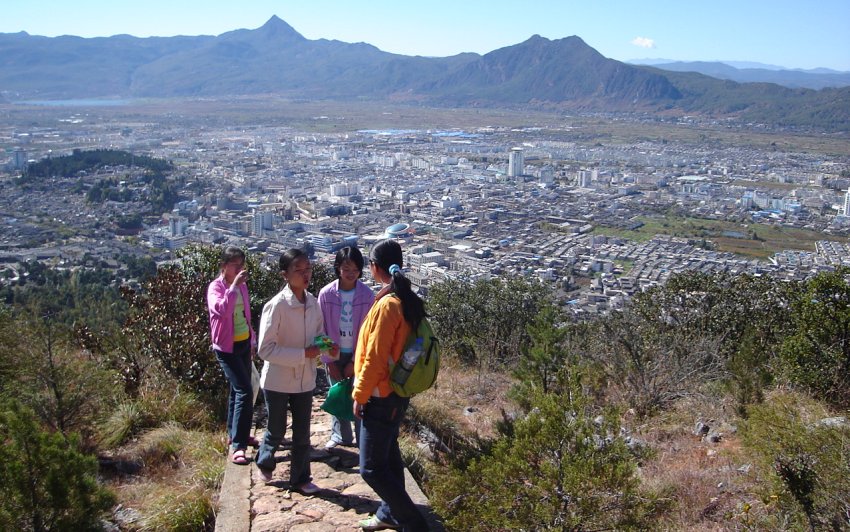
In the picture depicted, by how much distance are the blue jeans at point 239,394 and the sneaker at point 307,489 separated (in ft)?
1.37

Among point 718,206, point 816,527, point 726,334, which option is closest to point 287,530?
point 816,527

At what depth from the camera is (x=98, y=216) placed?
2402 cm

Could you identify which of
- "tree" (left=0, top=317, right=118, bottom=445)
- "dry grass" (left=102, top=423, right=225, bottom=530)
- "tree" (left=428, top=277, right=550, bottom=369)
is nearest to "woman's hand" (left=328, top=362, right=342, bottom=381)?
"dry grass" (left=102, top=423, right=225, bottom=530)

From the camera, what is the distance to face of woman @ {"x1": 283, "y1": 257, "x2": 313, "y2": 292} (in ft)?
9.68

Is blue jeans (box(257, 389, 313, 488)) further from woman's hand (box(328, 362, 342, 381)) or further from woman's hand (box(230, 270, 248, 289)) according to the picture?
woman's hand (box(230, 270, 248, 289))

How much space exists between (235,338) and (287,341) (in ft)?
1.76

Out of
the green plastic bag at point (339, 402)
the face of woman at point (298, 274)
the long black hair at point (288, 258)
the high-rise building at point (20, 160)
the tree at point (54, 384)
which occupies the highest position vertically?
the long black hair at point (288, 258)

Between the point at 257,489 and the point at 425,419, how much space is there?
1.40 m

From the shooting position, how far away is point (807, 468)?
266 cm

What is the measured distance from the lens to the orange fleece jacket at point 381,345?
247 cm

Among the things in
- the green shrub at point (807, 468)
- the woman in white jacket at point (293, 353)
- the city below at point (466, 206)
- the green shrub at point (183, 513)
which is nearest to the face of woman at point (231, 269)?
the woman in white jacket at point (293, 353)

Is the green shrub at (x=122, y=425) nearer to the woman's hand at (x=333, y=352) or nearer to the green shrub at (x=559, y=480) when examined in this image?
the woman's hand at (x=333, y=352)

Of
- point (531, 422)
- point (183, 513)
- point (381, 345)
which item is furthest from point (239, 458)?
point (531, 422)

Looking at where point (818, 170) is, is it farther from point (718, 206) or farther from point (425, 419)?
point (425, 419)
